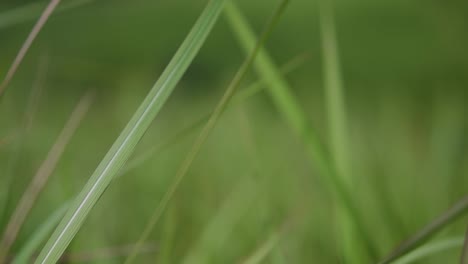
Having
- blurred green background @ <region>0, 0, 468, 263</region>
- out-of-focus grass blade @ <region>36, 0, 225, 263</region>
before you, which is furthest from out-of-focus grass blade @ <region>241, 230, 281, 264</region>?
out-of-focus grass blade @ <region>36, 0, 225, 263</region>

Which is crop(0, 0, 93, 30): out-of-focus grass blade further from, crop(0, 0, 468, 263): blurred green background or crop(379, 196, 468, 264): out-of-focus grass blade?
crop(379, 196, 468, 264): out-of-focus grass blade

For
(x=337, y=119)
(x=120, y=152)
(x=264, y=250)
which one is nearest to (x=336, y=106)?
(x=337, y=119)

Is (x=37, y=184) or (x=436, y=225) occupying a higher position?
(x=37, y=184)

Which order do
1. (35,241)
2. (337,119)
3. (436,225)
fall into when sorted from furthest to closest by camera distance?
(337,119) < (35,241) < (436,225)

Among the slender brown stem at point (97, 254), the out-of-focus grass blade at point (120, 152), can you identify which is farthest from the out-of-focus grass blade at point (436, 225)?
the slender brown stem at point (97, 254)

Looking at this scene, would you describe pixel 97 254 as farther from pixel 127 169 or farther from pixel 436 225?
pixel 436 225

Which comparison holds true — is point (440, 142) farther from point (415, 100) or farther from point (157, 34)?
point (157, 34)

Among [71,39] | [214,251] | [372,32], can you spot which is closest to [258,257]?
[214,251]
